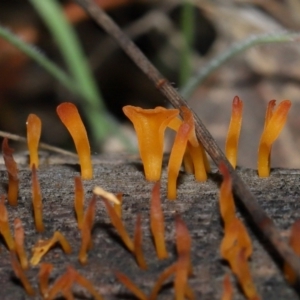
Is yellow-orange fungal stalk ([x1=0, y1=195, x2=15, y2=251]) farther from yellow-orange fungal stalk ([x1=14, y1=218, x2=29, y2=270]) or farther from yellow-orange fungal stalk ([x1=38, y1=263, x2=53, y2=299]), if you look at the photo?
yellow-orange fungal stalk ([x1=38, y1=263, x2=53, y2=299])

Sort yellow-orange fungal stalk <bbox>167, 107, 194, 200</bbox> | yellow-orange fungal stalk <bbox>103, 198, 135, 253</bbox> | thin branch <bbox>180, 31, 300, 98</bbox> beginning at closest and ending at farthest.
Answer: yellow-orange fungal stalk <bbox>103, 198, 135, 253</bbox> → yellow-orange fungal stalk <bbox>167, 107, 194, 200</bbox> → thin branch <bbox>180, 31, 300, 98</bbox>

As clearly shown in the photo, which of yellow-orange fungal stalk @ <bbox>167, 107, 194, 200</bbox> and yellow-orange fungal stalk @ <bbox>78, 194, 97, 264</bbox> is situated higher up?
yellow-orange fungal stalk @ <bbox>167, 107, 194, 200</bbox>

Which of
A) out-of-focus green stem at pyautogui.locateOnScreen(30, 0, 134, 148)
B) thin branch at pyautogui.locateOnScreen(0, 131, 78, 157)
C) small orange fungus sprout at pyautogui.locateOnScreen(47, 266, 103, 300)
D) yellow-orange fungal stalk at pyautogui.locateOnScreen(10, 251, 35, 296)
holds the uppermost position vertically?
out-of-focus green stem at pyautogui.locateOnScreen(30, 0, 134, 148)

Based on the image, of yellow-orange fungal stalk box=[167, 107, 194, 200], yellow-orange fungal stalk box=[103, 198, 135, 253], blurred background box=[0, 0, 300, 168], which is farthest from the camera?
blurred background box=[0, 0, 300, 168]

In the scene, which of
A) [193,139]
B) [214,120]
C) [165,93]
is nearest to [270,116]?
[193,139]

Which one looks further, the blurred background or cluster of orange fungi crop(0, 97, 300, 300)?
the blurred background

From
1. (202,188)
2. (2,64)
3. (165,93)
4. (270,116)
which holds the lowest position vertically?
(202,188)

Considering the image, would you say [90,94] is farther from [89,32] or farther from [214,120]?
[89,32]

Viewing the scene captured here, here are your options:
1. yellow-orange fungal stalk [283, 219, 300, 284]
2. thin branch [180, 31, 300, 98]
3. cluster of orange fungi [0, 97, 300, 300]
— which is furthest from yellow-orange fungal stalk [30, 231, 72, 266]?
thin branch [180, 31, 300, 98]

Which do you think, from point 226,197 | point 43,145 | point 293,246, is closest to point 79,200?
point 226,197
